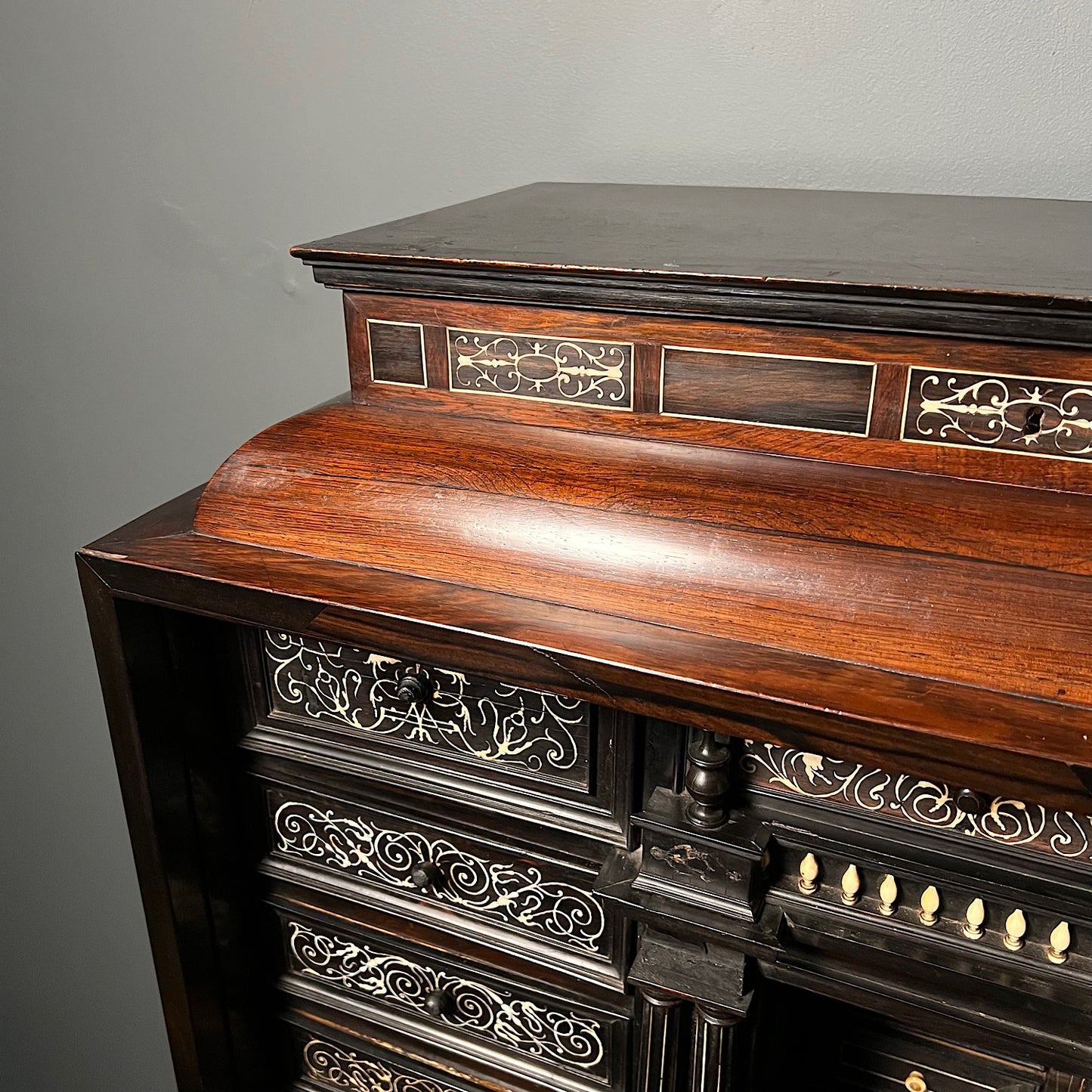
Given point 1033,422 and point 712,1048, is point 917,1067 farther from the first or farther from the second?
point 1033,422

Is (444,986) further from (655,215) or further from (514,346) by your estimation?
(655,215)

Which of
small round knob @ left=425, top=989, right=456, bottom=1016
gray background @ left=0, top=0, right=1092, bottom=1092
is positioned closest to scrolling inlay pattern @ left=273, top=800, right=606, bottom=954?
small round knob @ left=425, top=989, right=456, bottom=1016

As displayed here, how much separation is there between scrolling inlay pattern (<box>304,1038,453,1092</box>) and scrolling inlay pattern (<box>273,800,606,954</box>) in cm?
23

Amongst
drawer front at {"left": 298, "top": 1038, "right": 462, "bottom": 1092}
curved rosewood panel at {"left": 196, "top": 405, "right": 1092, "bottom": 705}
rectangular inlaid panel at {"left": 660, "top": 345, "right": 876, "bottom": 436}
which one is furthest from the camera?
drawer front at {"left": 298, "top": 1038, "right": 462, "bottom": 1092}

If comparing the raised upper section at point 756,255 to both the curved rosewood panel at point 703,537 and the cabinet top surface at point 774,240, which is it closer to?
the cabinet top surface at point 774,240

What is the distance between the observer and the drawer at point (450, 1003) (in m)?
0.91

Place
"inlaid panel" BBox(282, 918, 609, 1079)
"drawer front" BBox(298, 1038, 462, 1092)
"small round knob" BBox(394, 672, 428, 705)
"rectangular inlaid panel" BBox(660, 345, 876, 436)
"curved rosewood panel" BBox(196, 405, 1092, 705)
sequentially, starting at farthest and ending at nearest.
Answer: "drawer front" BBox(298, 1038, 462, 1092)
"inlaid panel" BBox(282, 918, 609, 1079)
"small round knob" BBox(394, 672, 428, 705)
"rectangular inlaid panel" BBox(660, 345, 876, 436)
"curved rosewood panel" BBox(196, 405, 1092, 705)

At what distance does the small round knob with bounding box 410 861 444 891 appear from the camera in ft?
2.94

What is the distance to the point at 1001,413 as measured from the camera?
2.20 ft

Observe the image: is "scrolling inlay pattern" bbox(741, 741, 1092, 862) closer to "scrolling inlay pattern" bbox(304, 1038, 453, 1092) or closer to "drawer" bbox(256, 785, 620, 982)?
"drawer" bbox(256, 785, 620, 982)

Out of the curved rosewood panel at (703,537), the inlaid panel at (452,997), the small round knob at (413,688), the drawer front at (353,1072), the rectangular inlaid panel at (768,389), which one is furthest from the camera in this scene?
the drawer front at (353,1072)

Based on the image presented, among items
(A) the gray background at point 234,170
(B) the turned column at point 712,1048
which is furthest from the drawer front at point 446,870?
(A) the gray background at point 234,170

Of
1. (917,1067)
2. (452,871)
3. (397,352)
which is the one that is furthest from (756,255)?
(917,1067)

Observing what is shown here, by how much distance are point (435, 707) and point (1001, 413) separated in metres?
0.45
